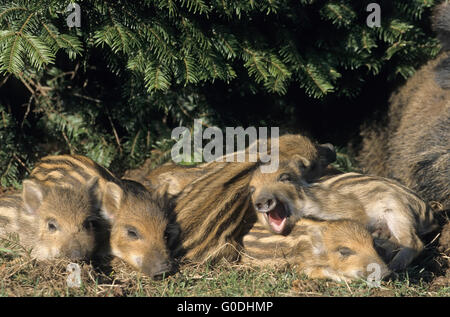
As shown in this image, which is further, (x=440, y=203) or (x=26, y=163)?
(x=26, y=163)

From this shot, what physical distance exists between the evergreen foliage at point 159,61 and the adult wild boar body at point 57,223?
826mm

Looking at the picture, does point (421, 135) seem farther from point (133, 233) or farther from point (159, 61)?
point (133, 233)

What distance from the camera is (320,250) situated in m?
3.83

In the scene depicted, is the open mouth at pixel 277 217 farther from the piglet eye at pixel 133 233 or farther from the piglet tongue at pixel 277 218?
the piglet eye at pixel 133 233

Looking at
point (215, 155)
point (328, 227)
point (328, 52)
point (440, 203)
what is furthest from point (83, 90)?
point (440, 203)

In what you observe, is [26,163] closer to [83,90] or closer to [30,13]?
[83,90]

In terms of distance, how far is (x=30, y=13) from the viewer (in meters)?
4.06

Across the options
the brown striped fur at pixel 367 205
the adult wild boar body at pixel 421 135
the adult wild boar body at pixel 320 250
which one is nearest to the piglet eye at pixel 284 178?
the brown striped fur at pixel 367 205

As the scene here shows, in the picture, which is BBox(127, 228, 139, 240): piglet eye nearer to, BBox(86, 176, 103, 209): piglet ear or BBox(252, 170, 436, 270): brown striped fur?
BBox(86, 176, 103, 209): piglet ear

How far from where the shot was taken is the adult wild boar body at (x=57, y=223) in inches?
146

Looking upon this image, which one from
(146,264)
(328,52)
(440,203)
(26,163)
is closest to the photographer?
(146,264)

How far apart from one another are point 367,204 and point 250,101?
5.85 ft

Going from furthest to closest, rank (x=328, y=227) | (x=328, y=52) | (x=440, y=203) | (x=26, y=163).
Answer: (x=26, y=163)
(x=328, y=52)
(x=440, y=203)
(x=328, y=227)

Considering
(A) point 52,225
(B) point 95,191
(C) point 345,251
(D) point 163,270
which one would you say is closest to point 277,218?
(C) point 345,251
